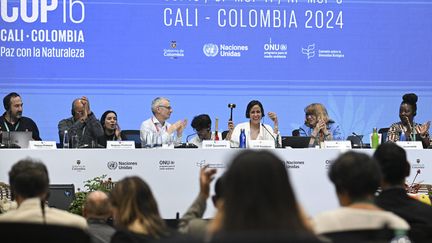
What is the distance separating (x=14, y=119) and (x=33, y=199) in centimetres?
514

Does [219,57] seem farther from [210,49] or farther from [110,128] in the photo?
[110,128]

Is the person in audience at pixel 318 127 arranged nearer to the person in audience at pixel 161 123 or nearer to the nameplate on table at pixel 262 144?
the nameplate on table at pixel 262 144

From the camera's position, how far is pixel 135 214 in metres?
3.04

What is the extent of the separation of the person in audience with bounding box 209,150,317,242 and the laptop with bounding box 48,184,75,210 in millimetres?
4891

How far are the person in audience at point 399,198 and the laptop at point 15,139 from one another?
4470mm

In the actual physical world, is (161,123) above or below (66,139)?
above

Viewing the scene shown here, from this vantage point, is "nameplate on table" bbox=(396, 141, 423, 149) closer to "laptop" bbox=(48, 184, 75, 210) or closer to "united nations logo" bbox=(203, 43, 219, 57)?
"laptop" bbox=(48, 184, 75, 210)

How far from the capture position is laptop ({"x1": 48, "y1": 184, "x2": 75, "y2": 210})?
22.2 feet

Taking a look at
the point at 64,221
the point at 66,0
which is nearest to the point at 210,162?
the point at 66,0

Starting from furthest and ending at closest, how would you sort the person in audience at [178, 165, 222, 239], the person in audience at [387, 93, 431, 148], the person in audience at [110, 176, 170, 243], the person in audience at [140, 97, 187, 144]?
the person in audience at [387, 93, 431, 148]
the person in audience at [140, 97, 187, 144]
the person in audience at [178, 165, 222, 239]
the person in audience at [110, 176, 170, 243]

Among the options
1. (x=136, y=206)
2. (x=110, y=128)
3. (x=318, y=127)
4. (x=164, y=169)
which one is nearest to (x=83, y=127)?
(x=110, y=128)

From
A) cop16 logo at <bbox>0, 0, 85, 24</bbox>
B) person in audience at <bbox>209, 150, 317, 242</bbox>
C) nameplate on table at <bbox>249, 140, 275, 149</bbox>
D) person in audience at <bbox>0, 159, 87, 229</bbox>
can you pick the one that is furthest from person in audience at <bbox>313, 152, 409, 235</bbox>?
cop16 logo at <bbox>0, 0, 85, 24</bbox>

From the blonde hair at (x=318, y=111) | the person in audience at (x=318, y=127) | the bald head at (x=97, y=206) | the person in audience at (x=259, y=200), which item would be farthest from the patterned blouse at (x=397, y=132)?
the person in audience at (x=259, y=200)

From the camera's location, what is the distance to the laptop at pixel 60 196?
6.77 m
